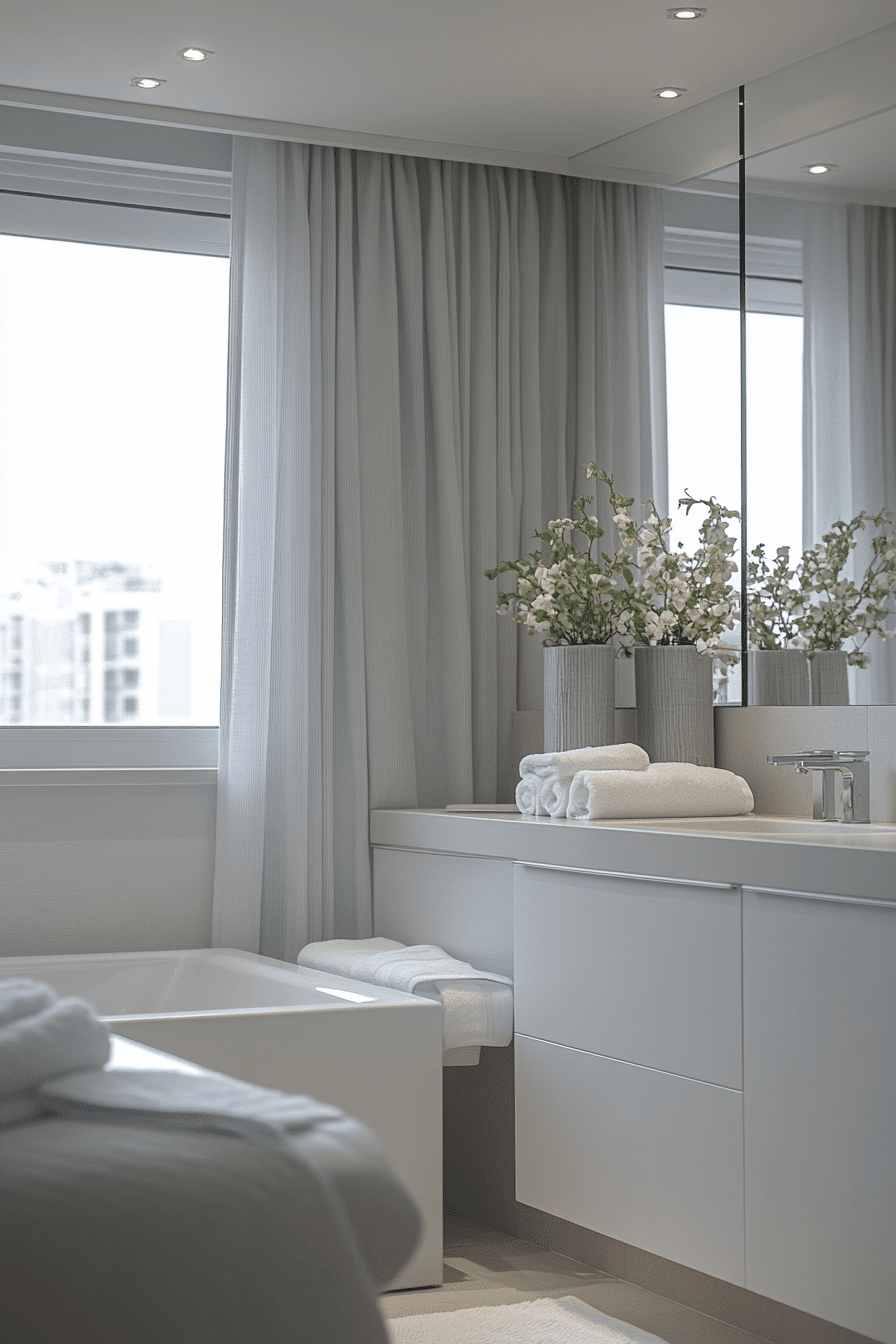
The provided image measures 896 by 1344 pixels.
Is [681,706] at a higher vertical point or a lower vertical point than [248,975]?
higher

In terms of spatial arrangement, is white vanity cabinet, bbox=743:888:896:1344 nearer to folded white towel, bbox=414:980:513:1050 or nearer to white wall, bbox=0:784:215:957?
folded white towel, bbox=414:980:513:1050

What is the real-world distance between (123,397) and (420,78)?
1018mm

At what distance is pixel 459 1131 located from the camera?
326cm

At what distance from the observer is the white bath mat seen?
2.41 metres

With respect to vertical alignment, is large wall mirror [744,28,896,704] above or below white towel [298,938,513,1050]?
above

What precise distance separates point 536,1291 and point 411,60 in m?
2.44

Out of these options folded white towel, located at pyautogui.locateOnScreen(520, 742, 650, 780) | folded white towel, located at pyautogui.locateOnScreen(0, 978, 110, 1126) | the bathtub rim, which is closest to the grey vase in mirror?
folded white towel, located at pyautogui.locateOnScreen(520, 742, 650, 780)

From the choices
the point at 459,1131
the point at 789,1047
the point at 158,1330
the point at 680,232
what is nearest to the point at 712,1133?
the point at 789,1047

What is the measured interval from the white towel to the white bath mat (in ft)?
1.57

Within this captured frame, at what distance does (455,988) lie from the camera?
9.30 feet

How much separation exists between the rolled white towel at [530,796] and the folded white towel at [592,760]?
3 centimetres

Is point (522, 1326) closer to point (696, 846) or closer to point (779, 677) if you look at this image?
point (696, 846)

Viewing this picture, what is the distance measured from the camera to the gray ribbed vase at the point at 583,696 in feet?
10.6

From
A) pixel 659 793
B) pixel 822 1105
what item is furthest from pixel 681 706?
pixel 822 1105
